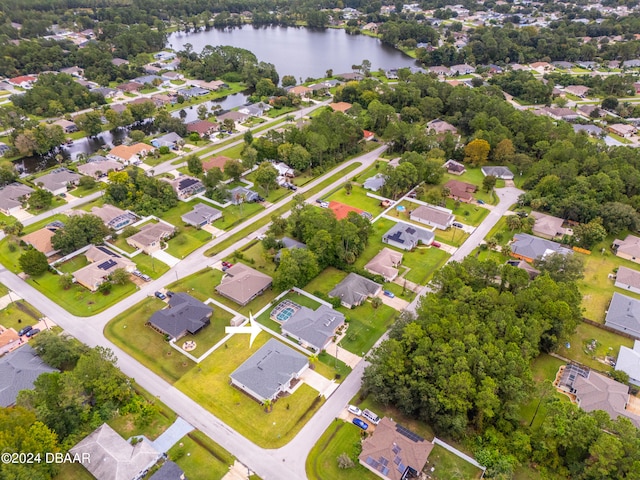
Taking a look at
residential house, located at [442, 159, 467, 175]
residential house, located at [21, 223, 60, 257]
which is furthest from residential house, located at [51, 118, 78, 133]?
residential house, located at [442, 159, 467, 175]

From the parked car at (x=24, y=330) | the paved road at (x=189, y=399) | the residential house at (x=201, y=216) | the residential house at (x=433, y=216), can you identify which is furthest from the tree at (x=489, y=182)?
the parked car at (x=24, y=330)

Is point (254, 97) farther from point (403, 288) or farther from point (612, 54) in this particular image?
point (612, 54)

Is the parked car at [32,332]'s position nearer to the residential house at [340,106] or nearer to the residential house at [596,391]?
the residential house at [596,391]

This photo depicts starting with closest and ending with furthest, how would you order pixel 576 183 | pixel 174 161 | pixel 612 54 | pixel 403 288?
pixel 403 288 < pixel 576 183 < pixel 174 161 < pixel 612 54

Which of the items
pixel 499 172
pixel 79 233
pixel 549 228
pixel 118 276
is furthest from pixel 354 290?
pixel 499 172

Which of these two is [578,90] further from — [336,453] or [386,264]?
[336,453]

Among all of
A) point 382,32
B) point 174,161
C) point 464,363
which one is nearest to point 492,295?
point 464,363
